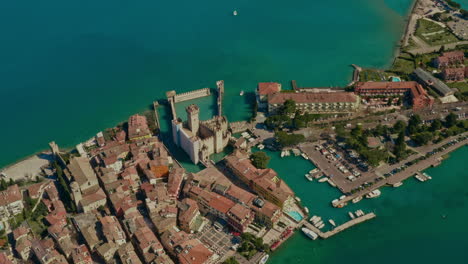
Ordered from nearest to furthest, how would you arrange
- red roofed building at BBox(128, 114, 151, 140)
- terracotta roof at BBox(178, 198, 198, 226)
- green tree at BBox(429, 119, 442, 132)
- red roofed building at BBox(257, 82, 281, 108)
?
terracotta roof at BBox(178, 198, 198, 226), red roofed building at BBox(128, 114, 151, 140), green tree at BBox(429, 119, 442, 132), red roofed building at BBox(257, 82, 281, 108)

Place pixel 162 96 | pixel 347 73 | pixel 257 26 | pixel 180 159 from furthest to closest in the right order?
pixel 257 26 < pixel 347 73 < pixel 162 96 < pixel 180 159

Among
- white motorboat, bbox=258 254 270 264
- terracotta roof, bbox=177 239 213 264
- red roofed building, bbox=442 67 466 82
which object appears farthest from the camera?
red roofed building, bbox=442 67 466 82

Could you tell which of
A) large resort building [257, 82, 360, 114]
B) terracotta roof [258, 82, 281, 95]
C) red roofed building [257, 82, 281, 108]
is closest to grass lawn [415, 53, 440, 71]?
large resort building [257, 82, 360, 114]

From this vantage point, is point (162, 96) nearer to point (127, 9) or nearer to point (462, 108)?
point (127, 9)

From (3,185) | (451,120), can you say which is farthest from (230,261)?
(451,120)

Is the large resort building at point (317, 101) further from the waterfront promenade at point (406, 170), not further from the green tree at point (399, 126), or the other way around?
the waterfront promenade at point (406, 170)

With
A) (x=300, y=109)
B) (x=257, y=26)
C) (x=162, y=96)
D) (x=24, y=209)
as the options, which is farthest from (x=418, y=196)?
(x=257, y=26)

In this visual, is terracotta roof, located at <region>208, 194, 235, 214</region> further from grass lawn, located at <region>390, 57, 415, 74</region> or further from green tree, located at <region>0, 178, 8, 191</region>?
grass lawn, located at <region>390, 57, 415, 74</region>
